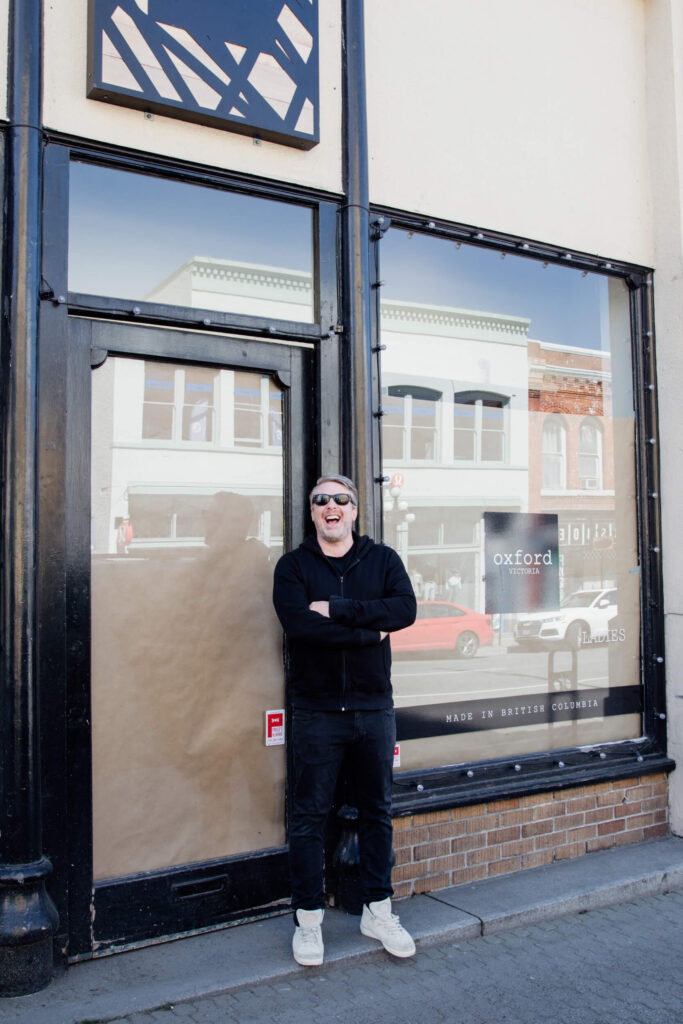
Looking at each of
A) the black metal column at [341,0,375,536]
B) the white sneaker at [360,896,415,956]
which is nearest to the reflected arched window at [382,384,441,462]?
the black metal column at [341,0,375,536]

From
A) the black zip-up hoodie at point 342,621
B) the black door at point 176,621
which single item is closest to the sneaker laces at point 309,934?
the black door at point 176,621

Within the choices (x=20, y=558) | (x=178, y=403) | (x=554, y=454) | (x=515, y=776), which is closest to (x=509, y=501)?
(x=554, y=454)

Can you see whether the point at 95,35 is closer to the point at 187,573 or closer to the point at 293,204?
the point at 293,204

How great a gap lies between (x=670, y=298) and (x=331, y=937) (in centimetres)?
409

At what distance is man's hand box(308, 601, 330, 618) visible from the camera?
3.86m

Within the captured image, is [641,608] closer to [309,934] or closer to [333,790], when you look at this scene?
[333,790]

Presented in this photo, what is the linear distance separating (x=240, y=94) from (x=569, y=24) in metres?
2.42

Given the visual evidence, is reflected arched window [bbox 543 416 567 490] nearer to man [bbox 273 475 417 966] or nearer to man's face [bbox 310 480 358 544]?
man [bbox 273 475 417 966]

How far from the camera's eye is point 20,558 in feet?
11.8

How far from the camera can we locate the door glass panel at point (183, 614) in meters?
3.98

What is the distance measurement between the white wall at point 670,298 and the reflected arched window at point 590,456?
40cm

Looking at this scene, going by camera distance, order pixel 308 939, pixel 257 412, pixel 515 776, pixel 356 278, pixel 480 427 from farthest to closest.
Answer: pixel 480 427, pixel 515 776, pixel 356 278, pixel 257 412, pixel 308 939

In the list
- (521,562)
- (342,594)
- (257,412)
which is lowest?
(342,594)

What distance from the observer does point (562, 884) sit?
4770mm
